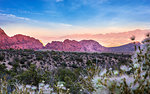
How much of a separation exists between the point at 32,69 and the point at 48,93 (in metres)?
6.21

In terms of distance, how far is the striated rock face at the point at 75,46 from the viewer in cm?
11850

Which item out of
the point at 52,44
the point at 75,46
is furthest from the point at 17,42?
the point at 75,46

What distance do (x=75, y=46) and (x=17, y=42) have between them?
47297mm

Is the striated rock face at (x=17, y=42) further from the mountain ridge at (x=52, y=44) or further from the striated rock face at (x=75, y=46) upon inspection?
the striated rock face at (x=75, y=46)

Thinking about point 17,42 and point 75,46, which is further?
point 75,46

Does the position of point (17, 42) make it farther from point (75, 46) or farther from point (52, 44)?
point (75, 46)

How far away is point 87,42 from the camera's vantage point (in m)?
133

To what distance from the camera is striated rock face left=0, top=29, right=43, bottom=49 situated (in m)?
99.5

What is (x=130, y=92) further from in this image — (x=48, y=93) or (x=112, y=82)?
(x=48, y=93)

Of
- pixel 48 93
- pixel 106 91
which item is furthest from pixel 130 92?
pixel 48 93

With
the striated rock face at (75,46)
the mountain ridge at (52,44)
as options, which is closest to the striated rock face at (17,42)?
the mountain ridge at (52,44)

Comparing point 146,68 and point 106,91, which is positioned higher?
point 146,68

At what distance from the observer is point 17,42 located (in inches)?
4326

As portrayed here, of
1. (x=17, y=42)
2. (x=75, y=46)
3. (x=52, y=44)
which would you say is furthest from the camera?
(x=75, y=46)
